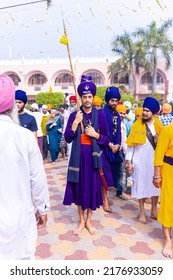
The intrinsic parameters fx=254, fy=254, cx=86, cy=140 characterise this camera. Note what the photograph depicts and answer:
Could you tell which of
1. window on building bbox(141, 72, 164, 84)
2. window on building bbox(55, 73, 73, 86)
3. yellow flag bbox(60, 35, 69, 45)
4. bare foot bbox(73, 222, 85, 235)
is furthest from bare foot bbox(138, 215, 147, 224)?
window on building bbox(55, 73, 73, 86)

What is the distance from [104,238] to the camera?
290 centimetres

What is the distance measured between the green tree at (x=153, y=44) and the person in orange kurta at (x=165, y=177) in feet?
78.9

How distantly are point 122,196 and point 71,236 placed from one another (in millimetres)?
1437

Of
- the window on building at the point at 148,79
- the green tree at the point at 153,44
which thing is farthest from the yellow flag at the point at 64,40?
the window on building at the point at 148,79

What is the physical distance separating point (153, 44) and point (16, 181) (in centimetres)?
2566

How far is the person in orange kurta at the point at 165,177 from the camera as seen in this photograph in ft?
8.10

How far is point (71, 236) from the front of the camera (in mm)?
2951

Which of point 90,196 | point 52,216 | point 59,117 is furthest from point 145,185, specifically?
point 59,117

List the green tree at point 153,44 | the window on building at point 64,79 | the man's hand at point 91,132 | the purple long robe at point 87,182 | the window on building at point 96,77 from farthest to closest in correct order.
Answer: the window on building at point 64,79, the window on building at point 96,77, the green tree at point 153,44, the purple long robe at point 87,182, the man's hand at point 91,132

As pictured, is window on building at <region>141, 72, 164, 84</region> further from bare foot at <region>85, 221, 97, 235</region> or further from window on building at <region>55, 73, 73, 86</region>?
bare foot at <region>85, 221, 97, 235</region>

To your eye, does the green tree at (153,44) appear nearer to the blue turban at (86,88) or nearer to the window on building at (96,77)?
the window on building at (96,77)

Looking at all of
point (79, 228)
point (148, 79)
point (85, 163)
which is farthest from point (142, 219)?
point (148, 79)

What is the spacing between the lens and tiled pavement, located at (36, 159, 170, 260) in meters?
2.58

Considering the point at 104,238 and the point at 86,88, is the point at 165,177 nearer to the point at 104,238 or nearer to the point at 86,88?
the point at 104,238
